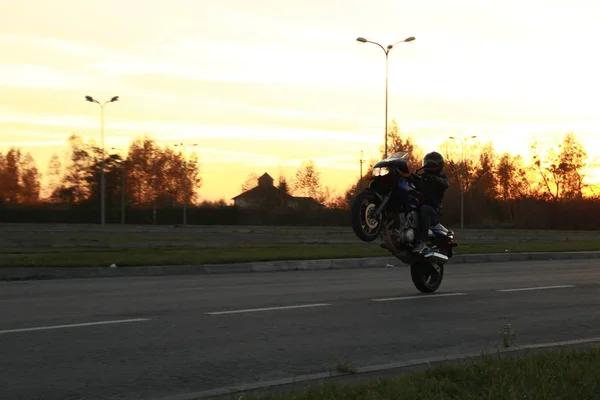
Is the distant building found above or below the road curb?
above

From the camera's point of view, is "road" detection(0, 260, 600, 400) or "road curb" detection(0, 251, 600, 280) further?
"road curb" detection(0, 251, 600, 280)

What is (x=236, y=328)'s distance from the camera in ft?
26.4

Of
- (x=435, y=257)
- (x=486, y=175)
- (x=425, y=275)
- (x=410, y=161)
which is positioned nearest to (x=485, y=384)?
(x=435, y=257)

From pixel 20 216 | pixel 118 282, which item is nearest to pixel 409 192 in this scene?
pixel 118 282

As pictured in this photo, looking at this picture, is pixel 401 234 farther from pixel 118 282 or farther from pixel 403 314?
pixel 118 282

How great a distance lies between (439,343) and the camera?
7609mm

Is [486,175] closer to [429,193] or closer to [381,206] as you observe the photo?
[429,193]

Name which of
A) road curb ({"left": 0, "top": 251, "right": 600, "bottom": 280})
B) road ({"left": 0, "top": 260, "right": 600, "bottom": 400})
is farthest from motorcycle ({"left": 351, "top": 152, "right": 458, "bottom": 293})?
road curb ({"left": 0, "top": 251, "right": 600, "bottom": 280})

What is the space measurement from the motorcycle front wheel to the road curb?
25.7 ft

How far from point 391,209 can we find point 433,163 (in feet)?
3.64

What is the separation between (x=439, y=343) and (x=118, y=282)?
7.87 metres

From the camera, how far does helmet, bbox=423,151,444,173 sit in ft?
A: 36.4

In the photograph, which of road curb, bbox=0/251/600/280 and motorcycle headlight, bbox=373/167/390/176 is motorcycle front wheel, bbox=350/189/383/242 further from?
road curb, bbox=0/251/600/280

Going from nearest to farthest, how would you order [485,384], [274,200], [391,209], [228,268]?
[485,384]
[391,209]
[228,268]
[274,200]
